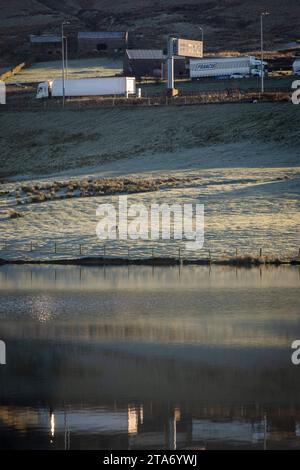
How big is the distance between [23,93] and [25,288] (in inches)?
2834

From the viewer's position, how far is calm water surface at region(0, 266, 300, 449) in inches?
1058

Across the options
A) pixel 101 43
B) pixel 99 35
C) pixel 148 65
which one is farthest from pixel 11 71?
pixel 99 35

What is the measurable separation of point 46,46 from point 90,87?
57300mm

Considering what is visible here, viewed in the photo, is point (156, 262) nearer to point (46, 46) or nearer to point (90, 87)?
point (90, 87)

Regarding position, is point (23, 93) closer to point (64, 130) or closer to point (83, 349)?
point (64, 130)

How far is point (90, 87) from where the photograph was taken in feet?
367

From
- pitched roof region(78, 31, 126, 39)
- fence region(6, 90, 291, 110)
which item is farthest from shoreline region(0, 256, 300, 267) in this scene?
pitched roof region(78, 31, 126, 39)

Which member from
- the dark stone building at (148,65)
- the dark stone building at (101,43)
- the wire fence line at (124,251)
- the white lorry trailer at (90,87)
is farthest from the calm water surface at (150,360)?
the dark stone building at (101,43)

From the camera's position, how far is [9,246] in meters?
59.2

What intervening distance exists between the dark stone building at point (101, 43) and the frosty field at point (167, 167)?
61.7m

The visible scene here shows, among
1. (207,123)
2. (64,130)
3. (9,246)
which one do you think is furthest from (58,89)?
(9,246)

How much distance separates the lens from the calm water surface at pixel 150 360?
26.9 metres

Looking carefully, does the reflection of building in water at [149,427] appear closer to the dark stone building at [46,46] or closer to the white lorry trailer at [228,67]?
the white lorry trailer at [228,67]
